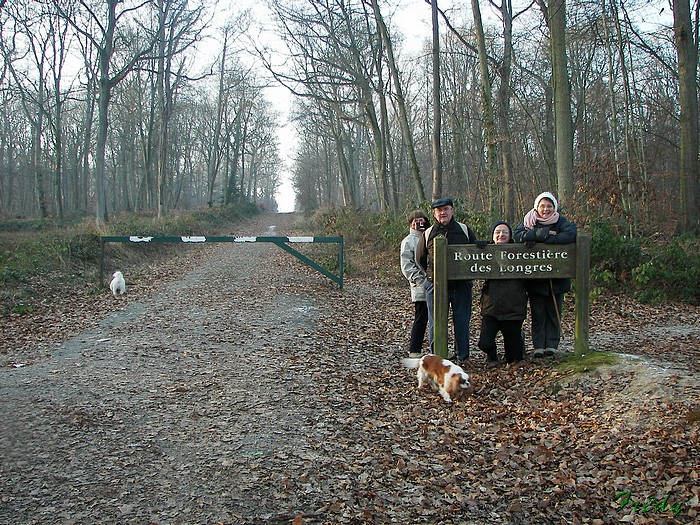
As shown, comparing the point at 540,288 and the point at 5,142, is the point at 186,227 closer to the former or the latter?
the point at 540,288

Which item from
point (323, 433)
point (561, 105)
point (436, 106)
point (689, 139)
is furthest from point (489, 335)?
point (689, 139)

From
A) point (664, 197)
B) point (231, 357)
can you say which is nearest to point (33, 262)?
point (231, 357)

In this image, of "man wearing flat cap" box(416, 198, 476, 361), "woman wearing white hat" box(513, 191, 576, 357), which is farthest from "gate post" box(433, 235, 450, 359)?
"woman wearing white hat" box(513, 191, 576, 357)

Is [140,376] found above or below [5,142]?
below

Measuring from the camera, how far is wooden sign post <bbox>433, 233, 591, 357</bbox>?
6504 millimetres

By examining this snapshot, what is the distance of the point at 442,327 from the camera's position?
6.86m

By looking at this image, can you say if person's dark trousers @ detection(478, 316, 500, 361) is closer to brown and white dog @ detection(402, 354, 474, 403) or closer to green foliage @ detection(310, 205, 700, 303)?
brown and white dog @ detection(402, 354, 474, 403)

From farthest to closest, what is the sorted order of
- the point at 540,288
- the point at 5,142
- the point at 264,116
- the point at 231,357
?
the point at 264,116 < the point at 5,142 < the point at 231,357 < the point at 540,288

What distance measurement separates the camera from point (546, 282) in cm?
679

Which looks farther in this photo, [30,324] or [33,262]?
[33,262]

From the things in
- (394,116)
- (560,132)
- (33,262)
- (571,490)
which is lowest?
(571,490)

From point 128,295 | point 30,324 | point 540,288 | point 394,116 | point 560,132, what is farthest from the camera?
point 394,116

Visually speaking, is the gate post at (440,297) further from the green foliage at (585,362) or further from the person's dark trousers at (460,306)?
the green foliage at (585,362)

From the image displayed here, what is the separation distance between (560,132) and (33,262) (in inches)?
490
